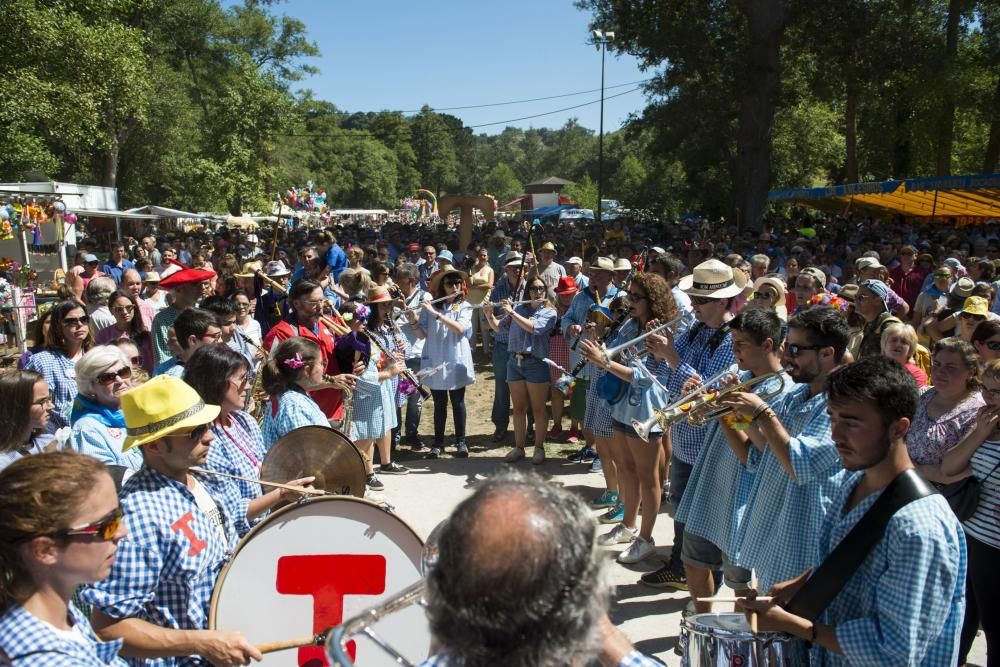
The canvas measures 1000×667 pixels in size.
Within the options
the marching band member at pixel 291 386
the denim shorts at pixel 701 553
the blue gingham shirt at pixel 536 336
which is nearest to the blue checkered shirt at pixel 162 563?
the marching band member at pixel 291 386

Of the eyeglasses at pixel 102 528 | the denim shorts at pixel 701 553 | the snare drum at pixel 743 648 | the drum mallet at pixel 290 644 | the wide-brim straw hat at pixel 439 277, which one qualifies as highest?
the wide-brim straw hat at pixel 439 277

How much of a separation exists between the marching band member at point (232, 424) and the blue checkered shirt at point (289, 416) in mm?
296

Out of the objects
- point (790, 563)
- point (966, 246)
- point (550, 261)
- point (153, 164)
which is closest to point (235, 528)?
point (790, 563)

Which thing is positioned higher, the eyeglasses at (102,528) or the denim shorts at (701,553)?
the eyeglasses at (102,528)

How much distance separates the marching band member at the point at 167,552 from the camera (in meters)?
2.29

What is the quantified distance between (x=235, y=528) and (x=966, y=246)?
15.6 metres

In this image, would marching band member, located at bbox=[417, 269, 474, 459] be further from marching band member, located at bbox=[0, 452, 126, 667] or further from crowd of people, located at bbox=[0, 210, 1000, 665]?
marching band member, located at bbox=[0, 452, 126, 667]

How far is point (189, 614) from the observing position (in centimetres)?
245

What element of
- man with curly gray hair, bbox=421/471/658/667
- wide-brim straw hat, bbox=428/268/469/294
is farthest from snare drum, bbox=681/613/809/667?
wide-brim straw hat, bbox=428/268/469/294

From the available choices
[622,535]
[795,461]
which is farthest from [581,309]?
[795,461]

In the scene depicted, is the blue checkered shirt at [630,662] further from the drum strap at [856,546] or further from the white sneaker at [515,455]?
the white sneaker at [515,455]

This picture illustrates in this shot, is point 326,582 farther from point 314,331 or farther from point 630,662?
point 314,331

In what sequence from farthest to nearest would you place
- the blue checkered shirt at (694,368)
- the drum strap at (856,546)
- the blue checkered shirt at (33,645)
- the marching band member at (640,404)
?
the marching band member at (640,404) → the blue checkered shirt at (694,368) → the drum strap at (856,546) → the blue checkered shirt at (33,645)

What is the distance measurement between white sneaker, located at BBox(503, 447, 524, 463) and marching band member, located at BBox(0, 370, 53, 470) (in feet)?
16.2
